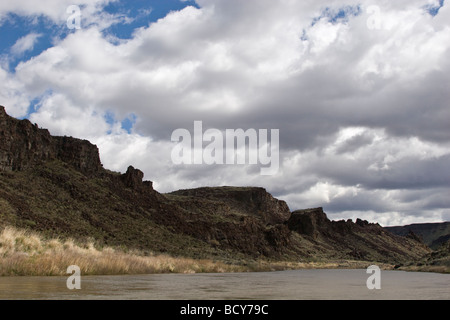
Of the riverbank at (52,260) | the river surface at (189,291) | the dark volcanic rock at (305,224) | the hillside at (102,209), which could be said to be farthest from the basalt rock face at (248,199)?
the river surface at (189,291)

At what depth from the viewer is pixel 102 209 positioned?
75812 millimetres

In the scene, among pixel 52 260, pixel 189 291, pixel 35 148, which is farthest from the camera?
pixel 35 148

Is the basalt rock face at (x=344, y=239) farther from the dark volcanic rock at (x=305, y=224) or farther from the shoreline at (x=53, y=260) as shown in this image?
the shoreline at (x=53, y=260)

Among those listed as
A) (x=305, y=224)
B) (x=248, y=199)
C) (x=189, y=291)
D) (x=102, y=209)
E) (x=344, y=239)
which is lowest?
(x=189, y=291)

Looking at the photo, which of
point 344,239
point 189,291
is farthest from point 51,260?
point 344,239

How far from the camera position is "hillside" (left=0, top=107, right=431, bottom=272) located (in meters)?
62.3

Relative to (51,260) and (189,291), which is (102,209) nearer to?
(51,260)

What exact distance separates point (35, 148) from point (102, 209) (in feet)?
51.4

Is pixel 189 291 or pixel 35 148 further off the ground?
pixel 35 148

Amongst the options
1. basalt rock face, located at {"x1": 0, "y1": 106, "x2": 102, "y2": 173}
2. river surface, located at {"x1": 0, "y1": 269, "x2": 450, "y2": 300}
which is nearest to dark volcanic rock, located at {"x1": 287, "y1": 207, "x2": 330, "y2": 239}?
basalt rock face, located at {"x1": 0, "y1": 106, "x2": 102, "y2": 173}

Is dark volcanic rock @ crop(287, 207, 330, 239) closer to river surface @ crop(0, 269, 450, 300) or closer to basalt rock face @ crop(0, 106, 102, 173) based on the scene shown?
basalt rock face @ crop(0, 106, 102, 173)
